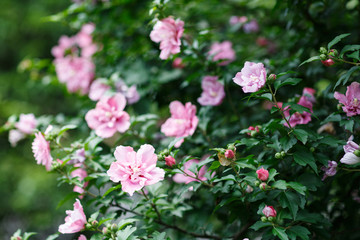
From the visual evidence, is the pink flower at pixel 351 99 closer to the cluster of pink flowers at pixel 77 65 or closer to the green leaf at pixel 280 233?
the green leaf at pixel 280 233

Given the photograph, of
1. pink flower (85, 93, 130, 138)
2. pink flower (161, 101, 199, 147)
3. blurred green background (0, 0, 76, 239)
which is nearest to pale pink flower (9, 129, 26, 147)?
pink flower (85, 93, 130, 138)

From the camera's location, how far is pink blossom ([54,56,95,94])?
2.12 metres

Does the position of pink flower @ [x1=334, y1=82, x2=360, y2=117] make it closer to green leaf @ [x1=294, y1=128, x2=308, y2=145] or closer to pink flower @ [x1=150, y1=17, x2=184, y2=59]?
green leaf @ [x1=294, y1=128, x2=308, y2=145]

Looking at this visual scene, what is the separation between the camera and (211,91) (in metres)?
1.48

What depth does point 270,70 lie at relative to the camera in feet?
4.92

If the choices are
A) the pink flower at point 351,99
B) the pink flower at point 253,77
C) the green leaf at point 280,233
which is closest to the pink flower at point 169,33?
the pink flower at point 253,77

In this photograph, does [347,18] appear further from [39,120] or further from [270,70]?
[39,120]

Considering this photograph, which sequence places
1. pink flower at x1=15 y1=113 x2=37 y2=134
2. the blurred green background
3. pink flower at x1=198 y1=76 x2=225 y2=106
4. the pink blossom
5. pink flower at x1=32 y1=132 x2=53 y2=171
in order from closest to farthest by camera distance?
pink flower at x1=32 y1=132 x2=53 y2=171 → pink flower at x1=198 y1=76 x2=225 y2=106 → pink flower at x1=15 y1=113 x2=37 y2=134 → the pink blossom → the blurred green background

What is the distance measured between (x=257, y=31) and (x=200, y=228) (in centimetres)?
130

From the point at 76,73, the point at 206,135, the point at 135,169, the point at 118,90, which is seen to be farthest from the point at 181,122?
the point at 76,73

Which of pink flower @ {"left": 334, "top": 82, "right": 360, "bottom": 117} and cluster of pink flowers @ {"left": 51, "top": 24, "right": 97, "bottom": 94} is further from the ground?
pink flower @ {"left": 334, "top": 82, "right": 360, "bottom": 117}

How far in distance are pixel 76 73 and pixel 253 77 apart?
138 cm

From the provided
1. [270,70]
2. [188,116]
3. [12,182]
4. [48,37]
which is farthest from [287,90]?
[48,37]

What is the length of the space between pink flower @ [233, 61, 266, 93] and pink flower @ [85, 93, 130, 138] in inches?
19.5
